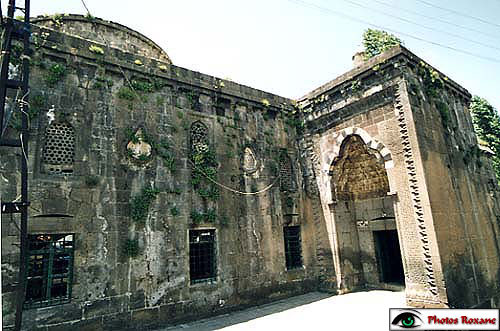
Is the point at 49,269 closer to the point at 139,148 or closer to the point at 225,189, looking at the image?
the point at 139,148

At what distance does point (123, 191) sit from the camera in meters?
8.47

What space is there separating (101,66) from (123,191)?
3979 mm

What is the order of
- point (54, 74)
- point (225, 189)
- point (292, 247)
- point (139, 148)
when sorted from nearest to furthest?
point (54, 74) → point (139, 148) → point (225, 189) → point (292, 247)

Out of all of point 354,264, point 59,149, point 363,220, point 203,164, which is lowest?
point 354,264

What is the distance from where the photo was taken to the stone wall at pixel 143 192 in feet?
24.6

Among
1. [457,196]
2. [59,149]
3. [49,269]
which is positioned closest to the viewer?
[49,269]

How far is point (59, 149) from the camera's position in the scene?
312 inches

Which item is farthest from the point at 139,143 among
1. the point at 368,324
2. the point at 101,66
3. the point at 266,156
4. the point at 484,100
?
the point at 484,100

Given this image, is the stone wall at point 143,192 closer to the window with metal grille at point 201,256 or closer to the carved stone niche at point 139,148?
the carved stone niche at point 139,148

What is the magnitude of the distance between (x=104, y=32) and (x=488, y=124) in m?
29.5

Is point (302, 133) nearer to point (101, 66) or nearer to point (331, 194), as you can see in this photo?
point (331, 194)

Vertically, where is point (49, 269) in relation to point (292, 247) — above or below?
above

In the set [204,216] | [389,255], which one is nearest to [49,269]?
[204,216]

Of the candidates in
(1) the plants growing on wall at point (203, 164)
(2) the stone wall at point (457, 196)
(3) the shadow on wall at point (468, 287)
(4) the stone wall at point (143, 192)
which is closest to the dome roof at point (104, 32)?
(4) the stone wall at point (143, 192)
